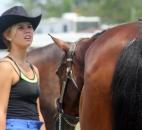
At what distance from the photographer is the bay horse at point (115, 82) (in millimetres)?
3234

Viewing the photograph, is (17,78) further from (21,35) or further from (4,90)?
(21,35)

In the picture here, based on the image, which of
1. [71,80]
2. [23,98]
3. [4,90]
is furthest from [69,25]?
[4,90]

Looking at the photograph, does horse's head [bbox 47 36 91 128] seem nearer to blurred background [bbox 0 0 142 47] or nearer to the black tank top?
the black tank top

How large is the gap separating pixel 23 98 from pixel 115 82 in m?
1.03

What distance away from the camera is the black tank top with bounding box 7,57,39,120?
4.06 metres

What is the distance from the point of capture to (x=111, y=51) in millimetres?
3381

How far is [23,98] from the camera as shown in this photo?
4.09 metres

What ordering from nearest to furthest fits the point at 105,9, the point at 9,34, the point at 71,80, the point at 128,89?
the point at 128,89 < the point at 9,34 < the point at 71,80 < the point at 105,9

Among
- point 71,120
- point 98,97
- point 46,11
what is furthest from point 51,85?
point 46,11

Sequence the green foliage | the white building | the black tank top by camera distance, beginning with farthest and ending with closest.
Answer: the green foliage, the white building, the black tank top

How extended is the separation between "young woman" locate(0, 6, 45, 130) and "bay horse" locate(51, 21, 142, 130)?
67 centimetres

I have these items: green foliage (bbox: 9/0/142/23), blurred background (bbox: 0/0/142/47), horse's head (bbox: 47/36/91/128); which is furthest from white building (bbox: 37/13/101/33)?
horse's head (bbox: 47/36/91/128)

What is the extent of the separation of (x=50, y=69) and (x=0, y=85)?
347 centimetres

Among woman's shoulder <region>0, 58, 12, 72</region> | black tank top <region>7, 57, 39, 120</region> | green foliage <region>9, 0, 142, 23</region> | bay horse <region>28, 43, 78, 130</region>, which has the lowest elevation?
green foliage <region>9, 0, 142, 23</region>
